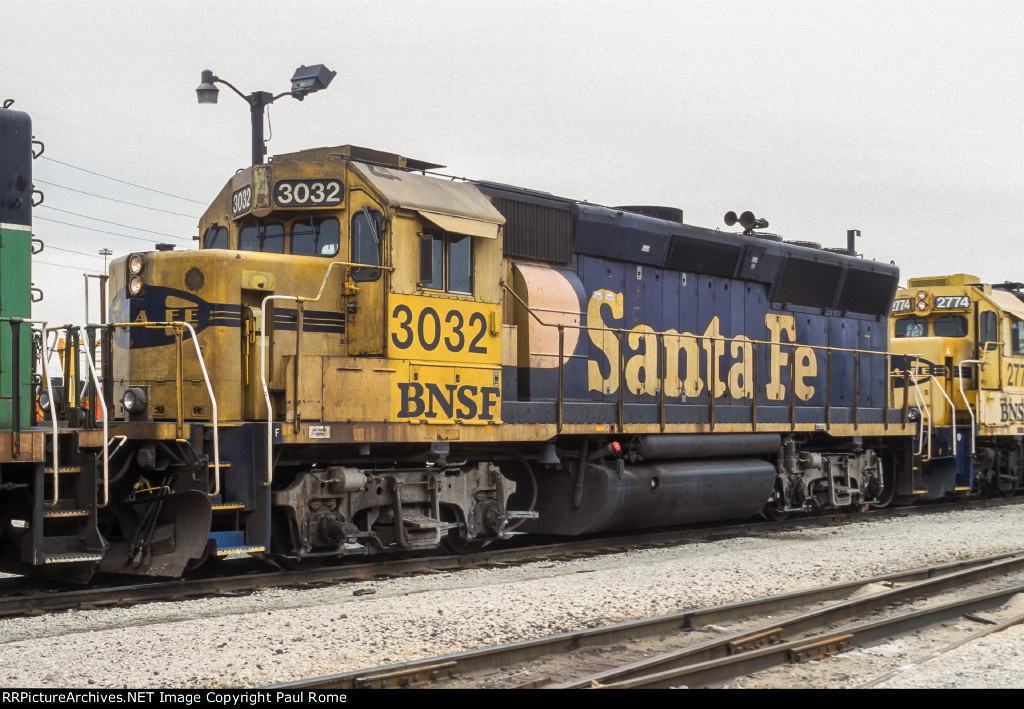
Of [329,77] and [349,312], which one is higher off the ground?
[329,77]

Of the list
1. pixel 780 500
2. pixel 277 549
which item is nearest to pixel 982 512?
pixel 780 500

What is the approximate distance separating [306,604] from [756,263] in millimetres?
8708

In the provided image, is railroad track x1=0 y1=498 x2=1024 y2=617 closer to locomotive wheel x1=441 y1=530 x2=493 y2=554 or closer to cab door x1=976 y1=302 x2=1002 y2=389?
locomotive wheel x1=441 y1=530 x2=493 y2=554

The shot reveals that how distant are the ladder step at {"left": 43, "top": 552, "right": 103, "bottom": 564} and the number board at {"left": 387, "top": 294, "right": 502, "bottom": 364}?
3.06m

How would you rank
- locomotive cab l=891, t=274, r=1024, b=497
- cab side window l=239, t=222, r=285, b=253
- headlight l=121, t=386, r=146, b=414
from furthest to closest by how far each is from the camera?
locomotive cab l=891, t=274, r=1024, b=497 < cab side window l=239, t=222, r=285, b=253 < headlight l=121, t=386, r=146, b=414

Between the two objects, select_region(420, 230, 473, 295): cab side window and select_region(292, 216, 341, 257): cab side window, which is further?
select_region(420, 230, 473, 295): cab side window

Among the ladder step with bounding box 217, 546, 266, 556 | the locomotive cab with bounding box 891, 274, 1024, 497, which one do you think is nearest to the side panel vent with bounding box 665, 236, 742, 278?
the locomotive cab with bounding box 891, 274, 1024, 497

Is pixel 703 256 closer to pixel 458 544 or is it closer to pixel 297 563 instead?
pixel 458 544

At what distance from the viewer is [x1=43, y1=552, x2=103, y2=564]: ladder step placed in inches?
298

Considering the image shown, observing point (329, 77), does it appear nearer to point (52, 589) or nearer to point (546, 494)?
point (546, 494)

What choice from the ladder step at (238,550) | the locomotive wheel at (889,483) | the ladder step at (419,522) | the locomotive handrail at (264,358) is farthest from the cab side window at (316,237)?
the locomotive wheel at (889,483)

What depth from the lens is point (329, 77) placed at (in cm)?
1591

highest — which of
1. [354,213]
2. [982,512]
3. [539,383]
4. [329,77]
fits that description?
[329,77]

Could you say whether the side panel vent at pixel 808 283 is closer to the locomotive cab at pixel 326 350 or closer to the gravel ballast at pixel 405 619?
the gravel ballast at pixel 405 619
